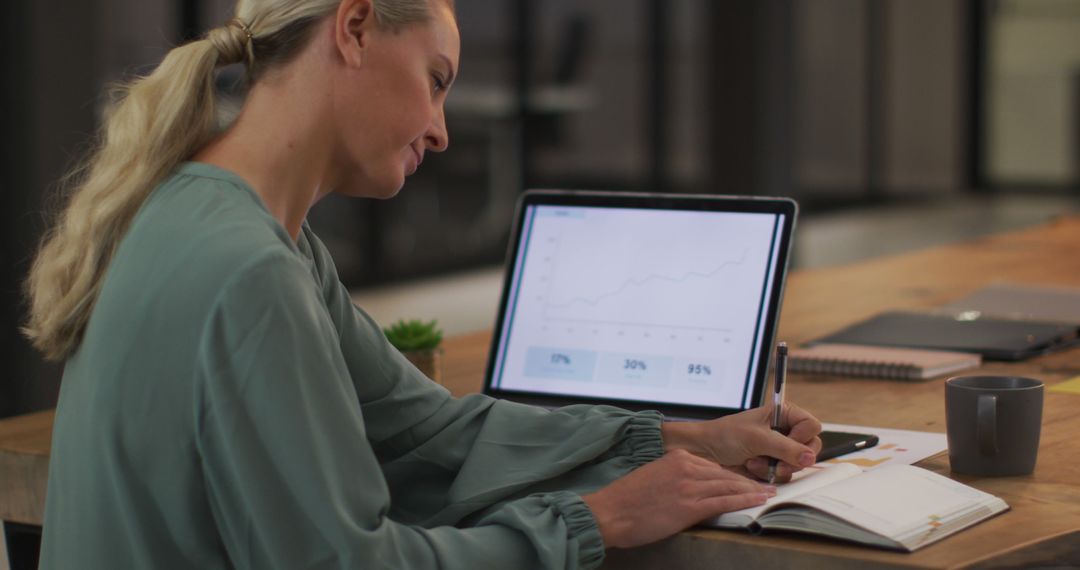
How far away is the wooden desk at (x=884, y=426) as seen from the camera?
1.28 metres

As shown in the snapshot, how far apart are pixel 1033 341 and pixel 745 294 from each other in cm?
69

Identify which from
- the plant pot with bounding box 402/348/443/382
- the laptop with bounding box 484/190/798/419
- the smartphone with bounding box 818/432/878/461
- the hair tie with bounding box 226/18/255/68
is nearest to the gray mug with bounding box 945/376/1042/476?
the smartphone with bounding box 818/432/878/461

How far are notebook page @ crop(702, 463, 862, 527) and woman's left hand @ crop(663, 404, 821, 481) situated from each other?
17 mm

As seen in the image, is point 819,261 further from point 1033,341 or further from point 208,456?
point 208,456

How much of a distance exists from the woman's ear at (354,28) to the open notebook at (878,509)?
21.0 inches

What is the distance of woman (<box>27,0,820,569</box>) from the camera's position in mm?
1135

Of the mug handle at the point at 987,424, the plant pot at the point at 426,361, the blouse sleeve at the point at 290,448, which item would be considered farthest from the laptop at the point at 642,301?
the blouse sleeve at the point at 290,448

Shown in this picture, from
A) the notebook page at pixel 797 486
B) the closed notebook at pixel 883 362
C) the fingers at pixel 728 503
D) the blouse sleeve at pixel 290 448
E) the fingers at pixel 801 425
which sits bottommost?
the closed notebook at pixel 883 362

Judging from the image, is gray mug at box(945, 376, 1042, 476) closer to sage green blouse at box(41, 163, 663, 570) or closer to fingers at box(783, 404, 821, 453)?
fingers at box(783, 404, 821, 453)

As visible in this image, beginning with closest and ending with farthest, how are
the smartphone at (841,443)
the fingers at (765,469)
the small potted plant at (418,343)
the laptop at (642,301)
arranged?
1. the fingers at (765,469)
2. the smartphone at (841,443)
3. the laptop at (642,301)
4. the small potted plant at (418,343)

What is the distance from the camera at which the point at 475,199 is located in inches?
279

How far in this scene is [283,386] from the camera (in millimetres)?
1124

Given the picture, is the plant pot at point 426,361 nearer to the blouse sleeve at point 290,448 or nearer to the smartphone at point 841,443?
the smartphone at point 841,443

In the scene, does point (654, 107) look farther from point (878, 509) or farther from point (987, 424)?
point (878, 509)
